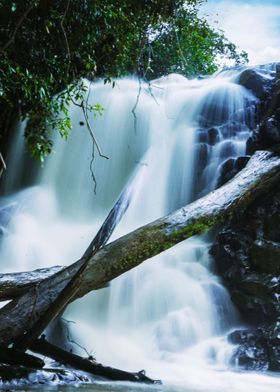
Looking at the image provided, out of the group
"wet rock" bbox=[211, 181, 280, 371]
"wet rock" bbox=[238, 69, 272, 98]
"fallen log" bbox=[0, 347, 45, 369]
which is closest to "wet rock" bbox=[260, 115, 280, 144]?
"wet rock" bbox=[211, 181, 280, 371]

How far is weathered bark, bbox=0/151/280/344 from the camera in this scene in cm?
401

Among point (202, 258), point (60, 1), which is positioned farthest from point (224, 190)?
point (60, 1)

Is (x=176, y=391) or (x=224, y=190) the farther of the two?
(x=224, y=190)

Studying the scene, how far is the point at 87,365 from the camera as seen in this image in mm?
3898

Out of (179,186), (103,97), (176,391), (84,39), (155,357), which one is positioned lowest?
(176,391)

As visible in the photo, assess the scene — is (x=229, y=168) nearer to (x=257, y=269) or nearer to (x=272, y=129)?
(x=272, y=129)

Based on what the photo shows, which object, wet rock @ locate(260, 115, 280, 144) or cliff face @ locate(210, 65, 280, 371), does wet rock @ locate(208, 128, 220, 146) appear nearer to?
cliff face @ locate(210, 65, 280, 371)

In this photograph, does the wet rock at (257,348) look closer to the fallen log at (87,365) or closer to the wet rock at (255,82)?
the fallen log at (87,365)

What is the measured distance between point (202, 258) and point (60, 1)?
4.16m

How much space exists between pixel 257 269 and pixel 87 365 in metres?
3.35

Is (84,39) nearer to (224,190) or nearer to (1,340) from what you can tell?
(224,190)

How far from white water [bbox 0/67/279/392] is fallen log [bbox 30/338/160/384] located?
40 centimetres

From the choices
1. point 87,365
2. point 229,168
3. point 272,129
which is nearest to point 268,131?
point 272,129

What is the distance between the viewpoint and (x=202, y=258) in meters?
7.43
